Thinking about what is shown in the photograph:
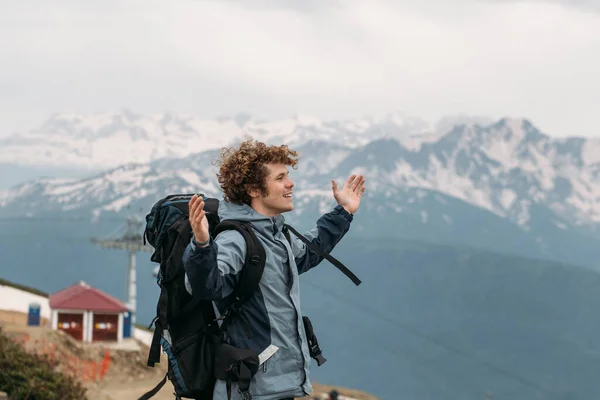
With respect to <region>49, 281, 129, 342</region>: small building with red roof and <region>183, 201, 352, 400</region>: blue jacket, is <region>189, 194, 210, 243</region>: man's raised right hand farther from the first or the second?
<region>49, 281, 129, 342</region>: small building with red roof

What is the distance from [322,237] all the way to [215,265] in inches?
56.7

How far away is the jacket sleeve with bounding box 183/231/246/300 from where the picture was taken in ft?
14.1

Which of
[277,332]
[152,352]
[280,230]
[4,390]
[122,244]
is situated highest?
[280,230]

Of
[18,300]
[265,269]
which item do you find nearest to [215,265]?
[265,269]

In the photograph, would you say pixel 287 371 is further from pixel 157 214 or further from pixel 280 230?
pixel 157 214

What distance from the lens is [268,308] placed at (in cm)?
470

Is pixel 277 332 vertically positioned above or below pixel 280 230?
below

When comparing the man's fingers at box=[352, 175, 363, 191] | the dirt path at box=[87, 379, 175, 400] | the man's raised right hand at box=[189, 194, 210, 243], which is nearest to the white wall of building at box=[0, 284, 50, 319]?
the dirt path at box=[87, 379, 175, 400]

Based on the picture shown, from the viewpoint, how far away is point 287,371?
4.71m

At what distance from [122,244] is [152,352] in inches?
2263

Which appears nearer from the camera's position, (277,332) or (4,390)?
(277,332)

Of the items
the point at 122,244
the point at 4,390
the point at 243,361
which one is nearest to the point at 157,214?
the point at 243,361

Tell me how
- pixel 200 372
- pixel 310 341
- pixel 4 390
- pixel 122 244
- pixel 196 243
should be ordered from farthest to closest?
pixel 122 244
pixel 4 390
pixel 310 341
pixel 200 372
pixel 196 243

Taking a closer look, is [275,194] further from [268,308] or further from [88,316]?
[88,316]
